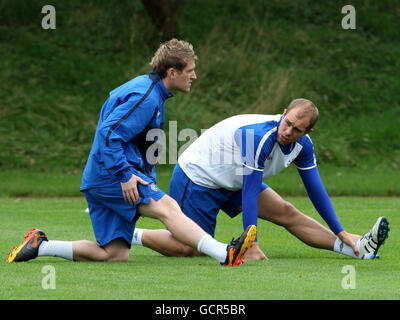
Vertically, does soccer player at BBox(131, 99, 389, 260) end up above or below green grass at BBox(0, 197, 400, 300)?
above

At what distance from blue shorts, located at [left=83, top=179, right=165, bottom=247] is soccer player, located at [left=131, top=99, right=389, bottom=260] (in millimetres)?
819

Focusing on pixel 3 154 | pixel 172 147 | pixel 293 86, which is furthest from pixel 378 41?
pixel 3 154

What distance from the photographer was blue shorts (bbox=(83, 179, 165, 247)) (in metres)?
6.68

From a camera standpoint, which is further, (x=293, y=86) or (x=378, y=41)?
(x=378, y=41)

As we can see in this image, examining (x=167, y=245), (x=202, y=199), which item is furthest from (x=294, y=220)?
(x=167, y=245)

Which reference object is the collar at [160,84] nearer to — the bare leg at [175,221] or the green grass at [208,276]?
the bare leg at [175,221]

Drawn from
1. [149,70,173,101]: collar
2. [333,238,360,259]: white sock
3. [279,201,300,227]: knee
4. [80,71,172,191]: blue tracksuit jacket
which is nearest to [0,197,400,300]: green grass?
[333,238,360,259]: white sock

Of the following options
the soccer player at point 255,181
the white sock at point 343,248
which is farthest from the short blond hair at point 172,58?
the white sock at point 343,248

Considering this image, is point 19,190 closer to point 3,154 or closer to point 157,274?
point 3,154

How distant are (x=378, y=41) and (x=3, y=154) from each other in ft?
37.9

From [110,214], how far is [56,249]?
56 centimetres

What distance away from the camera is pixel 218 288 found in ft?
17.8

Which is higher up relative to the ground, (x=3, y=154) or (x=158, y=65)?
(x=158, y=65)

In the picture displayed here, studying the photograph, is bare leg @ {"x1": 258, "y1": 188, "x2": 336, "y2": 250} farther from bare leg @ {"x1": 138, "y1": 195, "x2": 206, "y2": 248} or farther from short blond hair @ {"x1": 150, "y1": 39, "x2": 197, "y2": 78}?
short blond hair @ {"x1": 150, "y1": 39, "x2": 197, "y2": 78}
